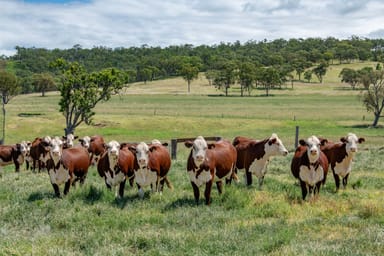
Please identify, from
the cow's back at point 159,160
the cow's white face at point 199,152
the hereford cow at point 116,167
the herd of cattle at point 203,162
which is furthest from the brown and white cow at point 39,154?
the cow's white face at point 199,152

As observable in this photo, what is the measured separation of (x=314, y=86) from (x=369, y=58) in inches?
2203

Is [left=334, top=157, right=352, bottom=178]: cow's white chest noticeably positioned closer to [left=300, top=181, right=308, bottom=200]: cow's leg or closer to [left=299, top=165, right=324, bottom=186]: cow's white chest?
[left=299, top=165, right=324, bottom=186]: cow's white chest

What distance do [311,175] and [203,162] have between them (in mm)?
2709

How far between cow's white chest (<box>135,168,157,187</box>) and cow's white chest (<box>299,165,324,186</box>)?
3.80 meters

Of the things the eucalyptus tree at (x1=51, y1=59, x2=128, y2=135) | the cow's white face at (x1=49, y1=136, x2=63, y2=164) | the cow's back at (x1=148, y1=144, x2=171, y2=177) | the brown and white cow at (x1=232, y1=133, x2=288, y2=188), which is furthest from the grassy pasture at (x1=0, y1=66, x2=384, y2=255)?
the eucalyptus tree at (x1=51, y1=59, x2=128, y2=135)

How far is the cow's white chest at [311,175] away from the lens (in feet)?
38.1

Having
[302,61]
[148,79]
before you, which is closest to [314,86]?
[302,61]

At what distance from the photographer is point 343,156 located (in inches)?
539

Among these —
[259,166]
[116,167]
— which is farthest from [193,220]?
[259,166]

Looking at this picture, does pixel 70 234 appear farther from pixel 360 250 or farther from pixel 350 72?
pixel 350 72

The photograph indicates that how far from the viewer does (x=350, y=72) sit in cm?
11219

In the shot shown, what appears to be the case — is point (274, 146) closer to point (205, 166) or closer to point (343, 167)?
point (343, 167)

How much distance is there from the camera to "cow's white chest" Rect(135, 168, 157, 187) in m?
12.2

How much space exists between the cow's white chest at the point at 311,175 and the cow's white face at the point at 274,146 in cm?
154
